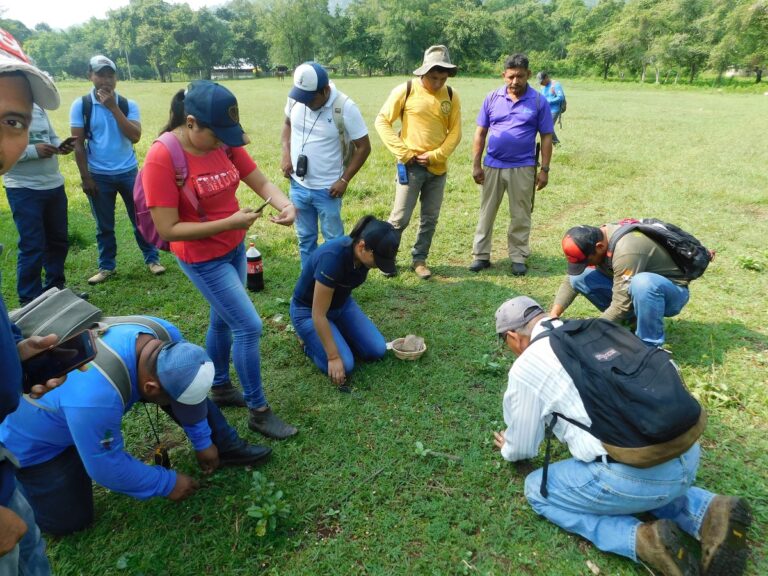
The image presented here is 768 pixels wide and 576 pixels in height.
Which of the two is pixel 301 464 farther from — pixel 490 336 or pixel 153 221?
pixel 490 336

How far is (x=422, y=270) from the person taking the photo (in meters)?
5.82

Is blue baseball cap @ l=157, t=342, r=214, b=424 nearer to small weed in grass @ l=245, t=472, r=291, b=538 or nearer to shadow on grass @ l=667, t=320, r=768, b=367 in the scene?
small weed in grass @ l=245, t=472, r=291, b=538

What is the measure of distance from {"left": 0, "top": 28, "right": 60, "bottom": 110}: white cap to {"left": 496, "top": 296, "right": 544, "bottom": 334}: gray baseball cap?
237 cm

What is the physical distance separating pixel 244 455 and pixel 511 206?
4.11m

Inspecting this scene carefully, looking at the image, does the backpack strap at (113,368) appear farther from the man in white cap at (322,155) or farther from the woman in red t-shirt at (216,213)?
the man in white cap at (322,155)

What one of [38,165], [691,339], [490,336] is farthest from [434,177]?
[38,165]

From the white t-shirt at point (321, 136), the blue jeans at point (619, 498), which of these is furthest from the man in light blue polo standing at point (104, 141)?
the blue jeans at point (619, 498)

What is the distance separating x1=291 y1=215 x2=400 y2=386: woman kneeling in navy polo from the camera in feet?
11.5

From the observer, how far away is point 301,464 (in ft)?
10.4

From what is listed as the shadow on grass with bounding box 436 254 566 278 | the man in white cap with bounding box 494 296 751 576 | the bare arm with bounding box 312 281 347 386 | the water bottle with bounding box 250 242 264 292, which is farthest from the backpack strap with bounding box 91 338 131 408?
the shadow on grass with bounding box 436 254 566 278

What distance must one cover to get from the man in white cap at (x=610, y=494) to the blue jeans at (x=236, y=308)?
1.60 m

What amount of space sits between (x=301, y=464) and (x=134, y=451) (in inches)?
44.0

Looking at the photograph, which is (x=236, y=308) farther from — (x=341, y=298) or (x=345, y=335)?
(x=345, y=335)

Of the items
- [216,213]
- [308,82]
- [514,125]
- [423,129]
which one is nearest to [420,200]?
[423,129]
